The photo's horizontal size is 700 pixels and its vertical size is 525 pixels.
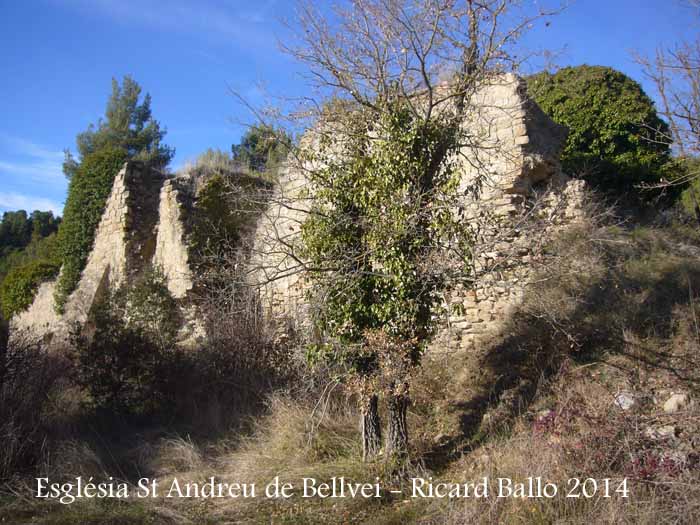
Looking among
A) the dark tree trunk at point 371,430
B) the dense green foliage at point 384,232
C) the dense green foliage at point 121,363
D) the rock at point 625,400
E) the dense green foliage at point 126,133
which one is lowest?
the dark tree trunk at point 371,430

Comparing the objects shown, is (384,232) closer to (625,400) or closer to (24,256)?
(625,400)

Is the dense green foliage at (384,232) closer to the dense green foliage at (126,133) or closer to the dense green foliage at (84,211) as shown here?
the dense green foliage at (84,211)

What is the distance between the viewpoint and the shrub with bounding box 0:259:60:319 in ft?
46.7

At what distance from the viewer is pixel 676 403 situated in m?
5.74

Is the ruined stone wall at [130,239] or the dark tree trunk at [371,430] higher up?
the ruined stone wall at [130,239]

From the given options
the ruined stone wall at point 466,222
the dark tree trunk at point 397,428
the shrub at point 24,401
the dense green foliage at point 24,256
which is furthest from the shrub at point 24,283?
the dark tree trunk at point 397,428

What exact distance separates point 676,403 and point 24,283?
15271 mm

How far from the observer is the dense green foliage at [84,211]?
1332 cm

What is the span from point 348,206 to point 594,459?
3.62 metres

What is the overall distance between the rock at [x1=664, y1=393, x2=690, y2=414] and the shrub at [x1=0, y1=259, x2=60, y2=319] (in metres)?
14.0

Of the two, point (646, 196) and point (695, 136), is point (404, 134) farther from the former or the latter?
point (646, 196)

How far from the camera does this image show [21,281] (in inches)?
579

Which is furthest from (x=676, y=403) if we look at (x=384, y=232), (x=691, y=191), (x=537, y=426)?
(x=691, y=191)

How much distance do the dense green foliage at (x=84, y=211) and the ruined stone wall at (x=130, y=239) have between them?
215 millimetres
